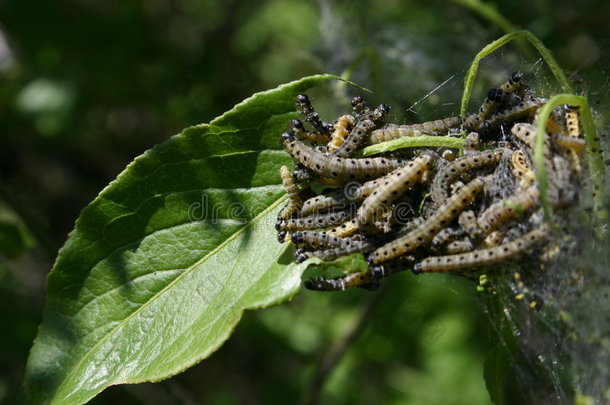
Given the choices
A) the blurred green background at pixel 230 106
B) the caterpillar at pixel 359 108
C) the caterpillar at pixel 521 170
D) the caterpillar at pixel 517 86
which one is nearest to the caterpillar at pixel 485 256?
the caterpillar at pixel 521 170

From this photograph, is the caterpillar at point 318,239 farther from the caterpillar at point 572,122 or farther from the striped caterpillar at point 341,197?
the caterpillar at point 572,122

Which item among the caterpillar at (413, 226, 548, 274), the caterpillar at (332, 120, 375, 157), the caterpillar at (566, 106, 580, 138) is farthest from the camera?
the caterpillar at (332, 120, 375, 157)

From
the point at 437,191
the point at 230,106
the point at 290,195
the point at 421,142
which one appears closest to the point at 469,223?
the point at 437,191

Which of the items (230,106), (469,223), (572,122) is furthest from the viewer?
(230,106)

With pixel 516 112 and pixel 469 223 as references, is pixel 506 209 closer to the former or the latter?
pixel 469 223

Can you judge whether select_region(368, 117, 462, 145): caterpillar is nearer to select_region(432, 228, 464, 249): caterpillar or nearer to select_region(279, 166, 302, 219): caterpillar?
select_region(279, 166, 302, 219): caterpillar

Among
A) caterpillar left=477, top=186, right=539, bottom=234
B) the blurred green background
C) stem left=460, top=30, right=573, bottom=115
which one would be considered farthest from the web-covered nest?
the blurred green background
